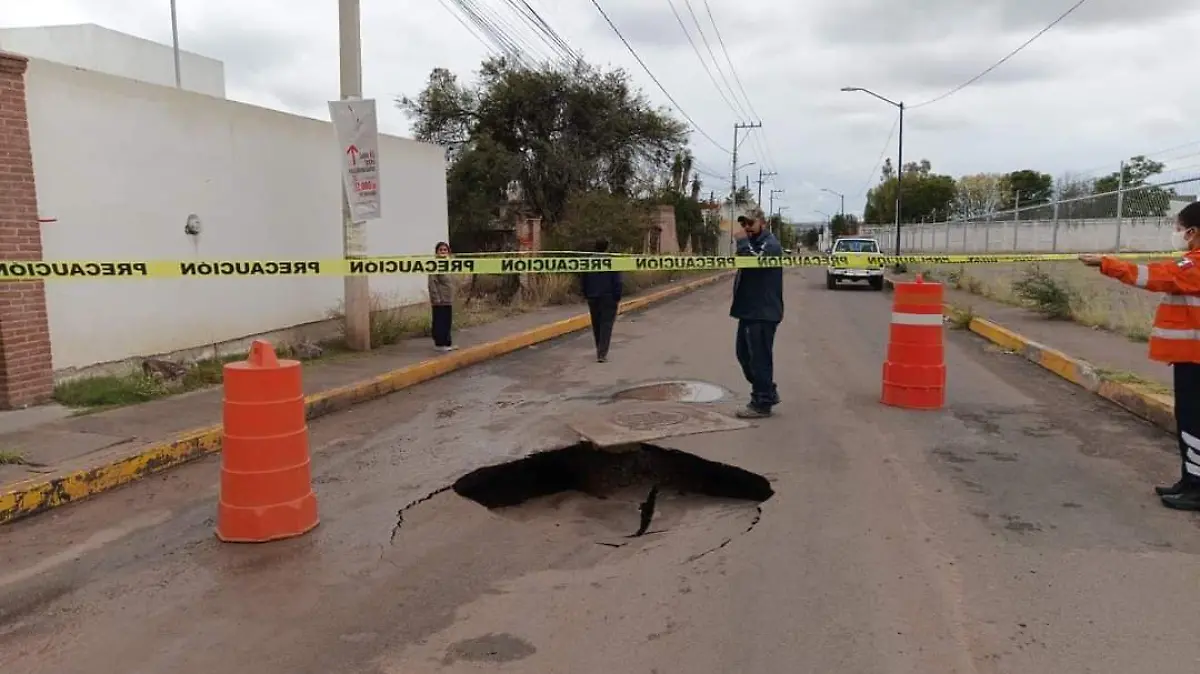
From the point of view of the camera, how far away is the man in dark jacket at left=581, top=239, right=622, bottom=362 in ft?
37.1

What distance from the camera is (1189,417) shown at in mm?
5000

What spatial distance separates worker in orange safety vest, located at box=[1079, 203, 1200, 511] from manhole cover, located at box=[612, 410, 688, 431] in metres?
3.36

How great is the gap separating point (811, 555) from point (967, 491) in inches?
62.8

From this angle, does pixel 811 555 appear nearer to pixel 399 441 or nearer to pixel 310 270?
pixel 399 441

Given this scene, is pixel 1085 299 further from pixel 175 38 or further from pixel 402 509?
pixel 175 38

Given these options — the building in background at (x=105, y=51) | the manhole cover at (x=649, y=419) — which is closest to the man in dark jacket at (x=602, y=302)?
the manhole cover at (x=649, y=419)

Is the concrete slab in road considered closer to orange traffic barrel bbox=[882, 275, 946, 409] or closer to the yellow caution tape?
the yellow caution tape

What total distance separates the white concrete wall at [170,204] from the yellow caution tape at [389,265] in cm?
56

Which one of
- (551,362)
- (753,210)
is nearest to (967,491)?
(753,210)

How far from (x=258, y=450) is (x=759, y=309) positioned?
4.45 metres

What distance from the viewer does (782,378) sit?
31.2 feet

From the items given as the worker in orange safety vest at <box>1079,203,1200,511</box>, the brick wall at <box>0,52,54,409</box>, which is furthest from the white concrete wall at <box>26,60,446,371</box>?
the worker in orange safety vest at <box>1079,203,1200,511</box>

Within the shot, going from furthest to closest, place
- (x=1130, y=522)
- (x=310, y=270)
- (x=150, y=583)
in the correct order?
(x=310, y=270)
(x=1130, y=522)
(x=150, y=583)

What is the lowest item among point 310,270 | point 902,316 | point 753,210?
point 902,316
